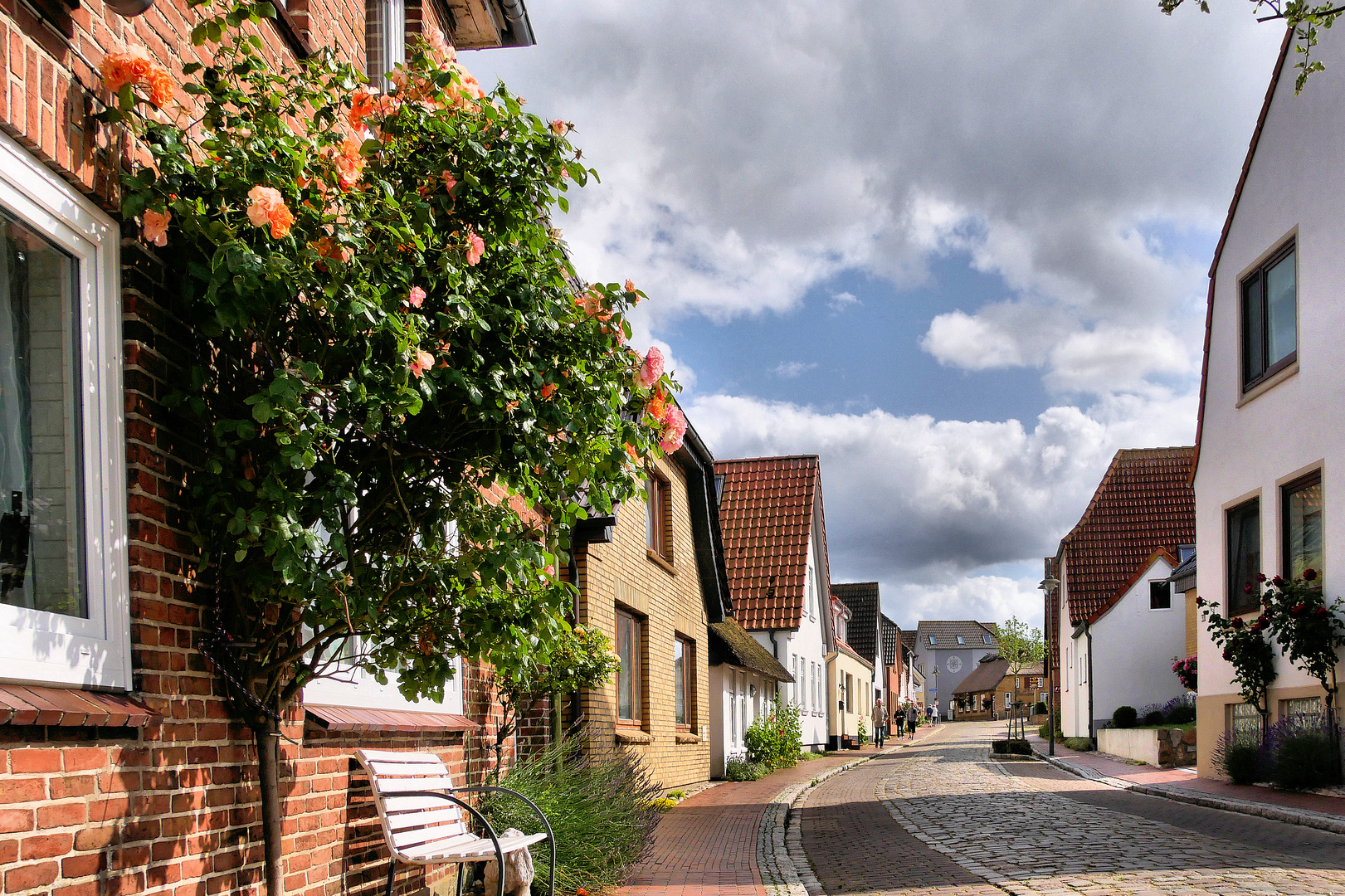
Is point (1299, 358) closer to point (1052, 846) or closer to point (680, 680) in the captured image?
point (1052, 846)

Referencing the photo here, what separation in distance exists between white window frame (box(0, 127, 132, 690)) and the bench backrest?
1.80 m

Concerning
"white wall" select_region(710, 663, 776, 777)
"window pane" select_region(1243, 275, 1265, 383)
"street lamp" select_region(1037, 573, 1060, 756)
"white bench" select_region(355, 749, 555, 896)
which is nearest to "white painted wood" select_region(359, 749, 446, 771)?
"white bench" select_region(355, 749, 555, 896)

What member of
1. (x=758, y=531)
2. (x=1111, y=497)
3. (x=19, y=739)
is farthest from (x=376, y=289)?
(x=1111, y=497)

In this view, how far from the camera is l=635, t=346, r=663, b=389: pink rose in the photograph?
187 inches

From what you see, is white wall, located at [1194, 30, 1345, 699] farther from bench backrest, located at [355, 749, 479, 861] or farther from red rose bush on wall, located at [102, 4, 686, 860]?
red rose bush on wall, located at [102, 4, 686, 860]

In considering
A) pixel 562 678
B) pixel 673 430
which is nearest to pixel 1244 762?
pixel 562 678

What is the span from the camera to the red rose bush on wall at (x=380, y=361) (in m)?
3.74

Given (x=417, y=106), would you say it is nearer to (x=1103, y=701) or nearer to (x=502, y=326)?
(x=502, y=326)

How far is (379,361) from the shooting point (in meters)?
3.94

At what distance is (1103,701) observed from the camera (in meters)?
29.2

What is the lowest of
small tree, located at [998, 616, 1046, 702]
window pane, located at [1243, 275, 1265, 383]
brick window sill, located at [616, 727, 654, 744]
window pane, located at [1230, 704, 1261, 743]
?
small tree, located at [998, 616, 1046, 702]

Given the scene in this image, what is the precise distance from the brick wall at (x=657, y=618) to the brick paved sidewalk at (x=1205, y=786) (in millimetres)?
6812

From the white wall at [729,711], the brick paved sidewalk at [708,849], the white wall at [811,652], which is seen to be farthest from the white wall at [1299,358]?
the white wall at [811,652]

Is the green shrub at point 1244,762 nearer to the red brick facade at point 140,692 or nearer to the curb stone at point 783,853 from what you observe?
the curb stone at point 783,853
